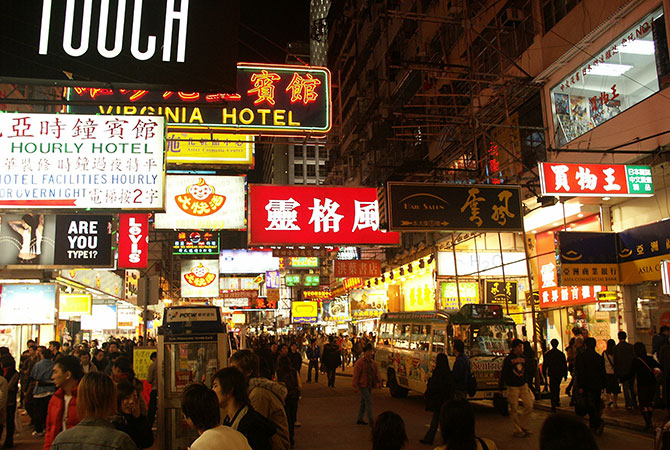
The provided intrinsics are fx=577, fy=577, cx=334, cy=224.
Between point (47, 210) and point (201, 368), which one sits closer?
point (47, 210)

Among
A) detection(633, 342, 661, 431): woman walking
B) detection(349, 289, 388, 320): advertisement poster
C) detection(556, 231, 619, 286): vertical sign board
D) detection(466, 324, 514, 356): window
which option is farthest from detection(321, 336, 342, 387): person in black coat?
detection(349, 289, 388, 320): advertisement poster

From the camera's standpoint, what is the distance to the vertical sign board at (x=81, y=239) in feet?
46.2

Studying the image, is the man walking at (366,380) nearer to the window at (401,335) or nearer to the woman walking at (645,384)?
the window at (401,335)

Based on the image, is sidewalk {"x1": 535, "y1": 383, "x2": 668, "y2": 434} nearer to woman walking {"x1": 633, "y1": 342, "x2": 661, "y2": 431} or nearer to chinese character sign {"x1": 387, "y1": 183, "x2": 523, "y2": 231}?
woman walking {"x1": 633, "y1": 342, "x2": 661, "y2": 431}

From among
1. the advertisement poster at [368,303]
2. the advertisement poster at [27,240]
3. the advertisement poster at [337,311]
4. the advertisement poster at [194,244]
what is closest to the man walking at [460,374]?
the advertisement poster at [27,240]

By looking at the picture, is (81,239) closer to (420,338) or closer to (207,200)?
(207,200)

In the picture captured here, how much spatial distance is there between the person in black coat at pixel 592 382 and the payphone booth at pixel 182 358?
6556 millimetres

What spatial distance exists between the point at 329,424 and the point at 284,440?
8.14 meters

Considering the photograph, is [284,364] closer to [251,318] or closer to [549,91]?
[549,91]

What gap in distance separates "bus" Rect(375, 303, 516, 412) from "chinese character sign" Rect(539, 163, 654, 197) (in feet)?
12.8

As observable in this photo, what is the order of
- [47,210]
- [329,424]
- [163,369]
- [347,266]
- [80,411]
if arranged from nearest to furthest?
1. [80,411]
2. [47,210]
3. [163,369]
4. [329,424]
5. [347,266]

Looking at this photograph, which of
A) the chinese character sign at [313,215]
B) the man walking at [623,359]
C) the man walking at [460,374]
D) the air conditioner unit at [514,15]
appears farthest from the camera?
the air conditioner unit at [514,15]

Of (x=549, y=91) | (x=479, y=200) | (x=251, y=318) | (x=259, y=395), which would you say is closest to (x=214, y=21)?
(x=259, y=395)

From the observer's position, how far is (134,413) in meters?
4.77
